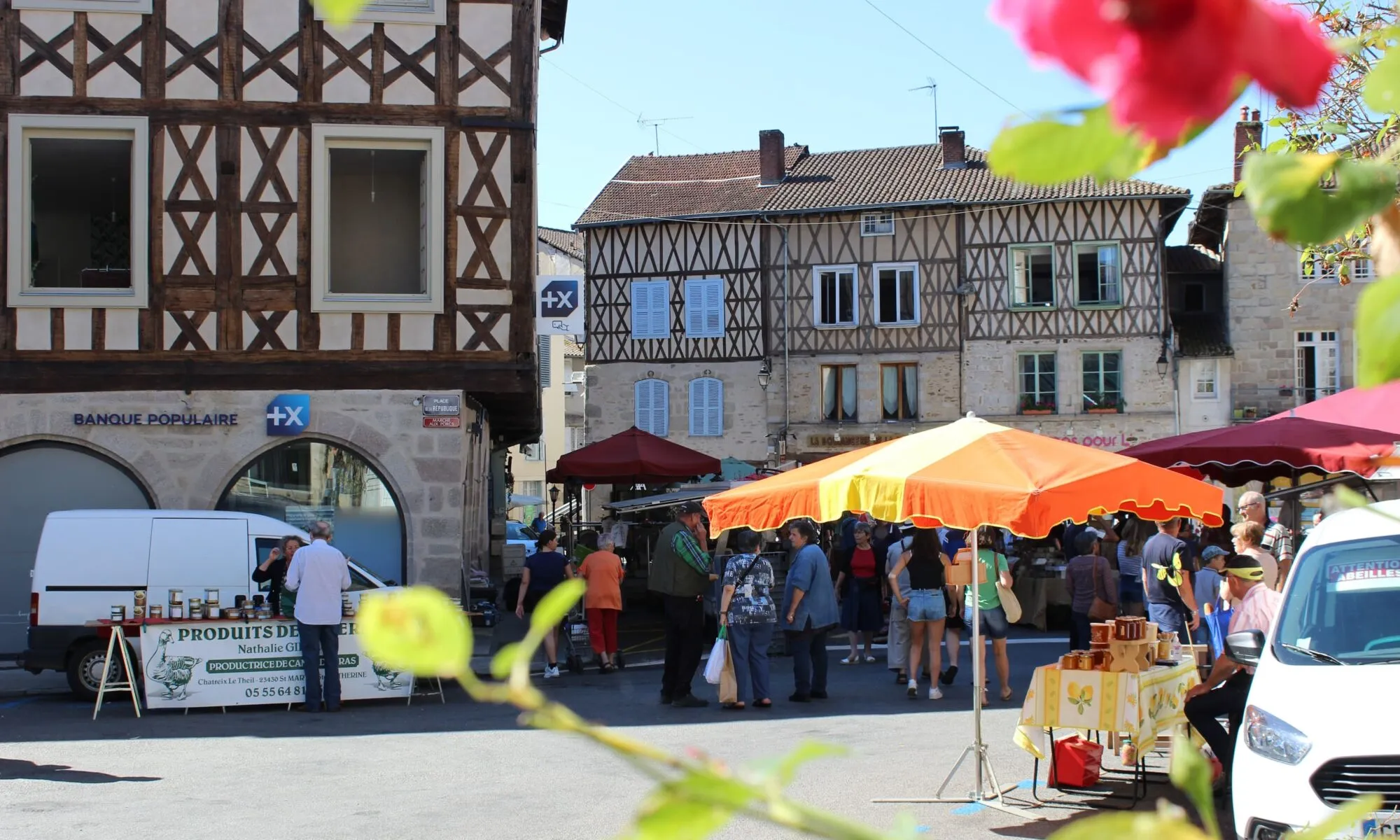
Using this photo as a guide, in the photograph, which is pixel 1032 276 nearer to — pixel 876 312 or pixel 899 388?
pixel 876 312

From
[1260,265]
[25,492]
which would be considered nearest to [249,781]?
[25,492]

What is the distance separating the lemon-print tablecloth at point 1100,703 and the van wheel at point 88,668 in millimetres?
8667

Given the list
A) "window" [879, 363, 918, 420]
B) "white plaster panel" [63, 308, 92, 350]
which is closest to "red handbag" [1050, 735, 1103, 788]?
"white plaster panel" [63, 308, 92, 350]

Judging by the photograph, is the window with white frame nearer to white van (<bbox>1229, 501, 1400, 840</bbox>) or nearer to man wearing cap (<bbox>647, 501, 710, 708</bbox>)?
man wearing cap (<bbox>647, 501, 710, 708</bbox>)

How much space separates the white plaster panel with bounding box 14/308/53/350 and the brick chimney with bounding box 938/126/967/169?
92.4 ft

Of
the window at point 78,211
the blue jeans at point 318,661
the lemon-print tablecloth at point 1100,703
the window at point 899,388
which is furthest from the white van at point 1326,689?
the window at point 899,388

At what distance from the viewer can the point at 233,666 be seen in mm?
12500

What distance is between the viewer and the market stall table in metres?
7.96

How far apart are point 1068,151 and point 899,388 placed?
121 feet

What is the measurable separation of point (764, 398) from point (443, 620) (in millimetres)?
37039

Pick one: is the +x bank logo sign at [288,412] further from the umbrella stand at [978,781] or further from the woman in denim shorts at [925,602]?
the umbrella stand at [978,781]

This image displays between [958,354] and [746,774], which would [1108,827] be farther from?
[958,354]

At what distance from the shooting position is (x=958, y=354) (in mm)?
36906

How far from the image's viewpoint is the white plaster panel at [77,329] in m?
15.5
